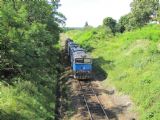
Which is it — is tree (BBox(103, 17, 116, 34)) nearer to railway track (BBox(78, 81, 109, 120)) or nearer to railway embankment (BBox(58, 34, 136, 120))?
railway embankment (BBox(58, 34, 136, 120))

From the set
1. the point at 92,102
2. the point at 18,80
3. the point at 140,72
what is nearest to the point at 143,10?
the point at 140,72

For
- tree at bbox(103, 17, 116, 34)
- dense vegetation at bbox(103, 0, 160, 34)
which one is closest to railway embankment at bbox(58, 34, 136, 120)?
dense vegetation at bbox(103, 0, 160, 34)

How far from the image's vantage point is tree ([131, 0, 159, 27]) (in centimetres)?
7375

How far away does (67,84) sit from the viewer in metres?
33.1

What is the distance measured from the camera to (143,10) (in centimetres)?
7412

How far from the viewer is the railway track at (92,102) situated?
23.3 metres

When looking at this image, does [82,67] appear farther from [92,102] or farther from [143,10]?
Result: [143,10]

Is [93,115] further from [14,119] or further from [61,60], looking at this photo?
[61,60]

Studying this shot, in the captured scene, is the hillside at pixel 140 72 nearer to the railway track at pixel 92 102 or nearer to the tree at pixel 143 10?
the railway track at pixel 92 102

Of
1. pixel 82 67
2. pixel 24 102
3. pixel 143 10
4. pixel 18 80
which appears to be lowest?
pixel 24 102

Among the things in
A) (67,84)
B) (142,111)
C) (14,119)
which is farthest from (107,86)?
(14,119)

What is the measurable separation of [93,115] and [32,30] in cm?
1124

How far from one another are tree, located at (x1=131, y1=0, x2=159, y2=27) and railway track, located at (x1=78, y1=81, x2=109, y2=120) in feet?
144

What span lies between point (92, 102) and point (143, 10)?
51842 mm
